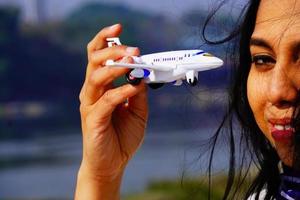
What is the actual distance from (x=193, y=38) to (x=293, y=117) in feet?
1.38

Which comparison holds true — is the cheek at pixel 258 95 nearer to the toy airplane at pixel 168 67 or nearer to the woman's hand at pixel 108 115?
the toy airplane at pixel 168 67

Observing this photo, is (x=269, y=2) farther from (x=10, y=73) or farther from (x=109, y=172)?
(x=10, y=73)

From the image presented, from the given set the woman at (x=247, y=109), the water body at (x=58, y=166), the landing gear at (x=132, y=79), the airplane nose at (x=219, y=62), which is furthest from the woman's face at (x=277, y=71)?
the water body at (x=58, y=166)

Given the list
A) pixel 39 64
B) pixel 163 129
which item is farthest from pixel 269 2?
pixel 39 64

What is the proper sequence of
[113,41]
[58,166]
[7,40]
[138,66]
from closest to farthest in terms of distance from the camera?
[138,66], [113,41], [58,166], [7,40]

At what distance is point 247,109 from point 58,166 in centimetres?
1147

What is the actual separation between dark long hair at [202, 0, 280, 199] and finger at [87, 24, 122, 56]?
193 millimetres

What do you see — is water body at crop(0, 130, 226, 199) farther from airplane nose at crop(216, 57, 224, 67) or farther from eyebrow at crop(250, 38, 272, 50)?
eyebrow at crop(250, 38, 272, 50)

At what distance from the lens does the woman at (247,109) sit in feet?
4.40

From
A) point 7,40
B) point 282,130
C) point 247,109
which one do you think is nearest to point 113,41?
point 247,109

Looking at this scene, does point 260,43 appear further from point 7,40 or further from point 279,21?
point 7,40

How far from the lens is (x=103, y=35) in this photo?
158 cm

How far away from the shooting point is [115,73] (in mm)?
1502

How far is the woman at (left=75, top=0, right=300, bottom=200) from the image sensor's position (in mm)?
1342
